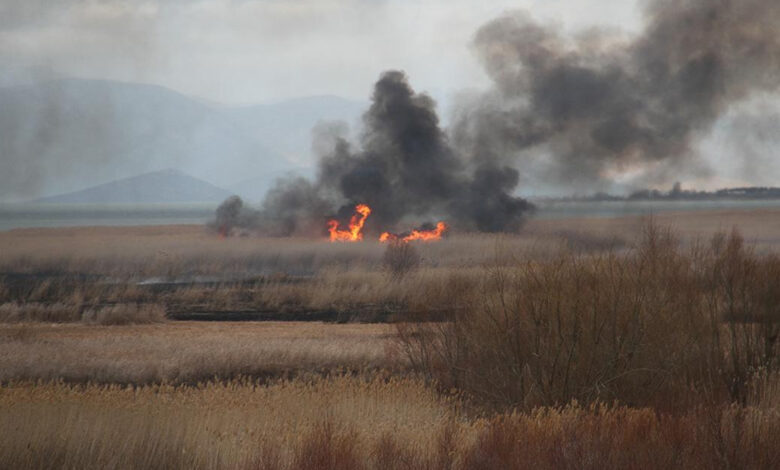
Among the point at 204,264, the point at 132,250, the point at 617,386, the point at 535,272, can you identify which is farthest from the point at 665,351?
the point at 132,250

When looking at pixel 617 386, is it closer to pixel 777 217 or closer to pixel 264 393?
pixel 264 393

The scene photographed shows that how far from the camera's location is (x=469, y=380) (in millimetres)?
16281

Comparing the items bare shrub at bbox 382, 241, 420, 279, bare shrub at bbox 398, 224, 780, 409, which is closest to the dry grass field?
bare shrub at bbox 398, 224, 780, 409

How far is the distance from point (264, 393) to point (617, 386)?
606cm

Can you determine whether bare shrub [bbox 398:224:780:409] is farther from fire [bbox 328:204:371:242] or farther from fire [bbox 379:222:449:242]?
fire [bbox 328:204:371:242]

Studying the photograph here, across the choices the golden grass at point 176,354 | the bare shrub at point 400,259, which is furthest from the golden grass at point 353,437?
the bare shrub at point 400,259

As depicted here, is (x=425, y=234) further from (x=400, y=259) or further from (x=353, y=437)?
(x=353, y=437)

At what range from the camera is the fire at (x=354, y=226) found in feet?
214

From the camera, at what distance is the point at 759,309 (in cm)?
1728

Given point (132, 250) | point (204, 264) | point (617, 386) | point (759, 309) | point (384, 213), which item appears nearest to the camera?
point (617, 386)

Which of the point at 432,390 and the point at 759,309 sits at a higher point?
the point at 759,309

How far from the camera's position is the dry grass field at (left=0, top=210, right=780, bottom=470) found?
1053cm

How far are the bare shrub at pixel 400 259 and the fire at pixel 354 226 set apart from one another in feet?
60.1

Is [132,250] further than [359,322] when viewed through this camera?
Yes
